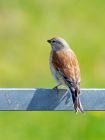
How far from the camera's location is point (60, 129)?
1298 cm

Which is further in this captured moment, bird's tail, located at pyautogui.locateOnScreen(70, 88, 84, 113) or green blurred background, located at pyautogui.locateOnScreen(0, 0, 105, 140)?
green blurred background, located at pyautogui.locateOnScreen(0, 0, 105, 140)

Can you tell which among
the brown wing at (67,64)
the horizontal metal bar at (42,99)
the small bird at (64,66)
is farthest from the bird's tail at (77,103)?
the brown wing at (67,64)

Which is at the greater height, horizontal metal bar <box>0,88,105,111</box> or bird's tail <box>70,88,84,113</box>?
horizontal metal bar <box>0,88,105,111</box>

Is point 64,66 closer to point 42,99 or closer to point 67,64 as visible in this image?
point 67,64

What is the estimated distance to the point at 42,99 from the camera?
8117 millimetres

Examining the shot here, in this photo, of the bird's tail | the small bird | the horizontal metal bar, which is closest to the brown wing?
the small bird

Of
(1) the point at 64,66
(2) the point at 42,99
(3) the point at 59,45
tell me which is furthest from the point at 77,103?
(3) the point at 59,45

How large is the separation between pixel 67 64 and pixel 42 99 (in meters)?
2.04

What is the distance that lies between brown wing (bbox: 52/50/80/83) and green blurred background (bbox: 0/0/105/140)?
228 cm

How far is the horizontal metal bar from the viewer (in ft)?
26.3

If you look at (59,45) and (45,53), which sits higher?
(59,45)

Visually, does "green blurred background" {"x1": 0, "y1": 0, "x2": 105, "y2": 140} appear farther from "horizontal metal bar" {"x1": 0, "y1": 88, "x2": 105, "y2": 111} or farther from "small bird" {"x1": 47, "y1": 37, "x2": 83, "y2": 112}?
"horizontal metal bar" {"x1": 0, "y1": 88, "x2": 105, "y2": 111}

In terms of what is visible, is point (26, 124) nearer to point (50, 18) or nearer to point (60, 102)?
point (60, 102)

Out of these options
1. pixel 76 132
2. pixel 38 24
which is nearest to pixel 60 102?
pixel 76 132
